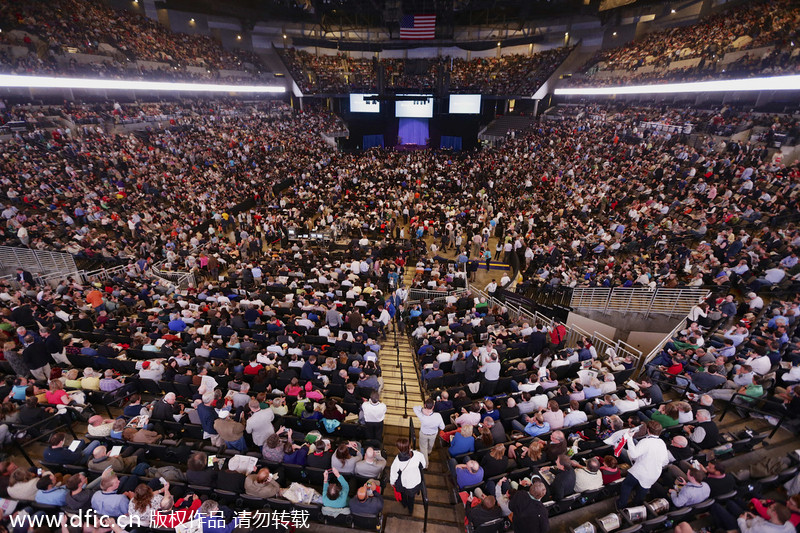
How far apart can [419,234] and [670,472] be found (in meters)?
13.5

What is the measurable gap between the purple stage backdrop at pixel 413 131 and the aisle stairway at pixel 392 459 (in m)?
38.7

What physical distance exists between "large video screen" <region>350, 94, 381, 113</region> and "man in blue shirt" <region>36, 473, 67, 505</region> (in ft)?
138

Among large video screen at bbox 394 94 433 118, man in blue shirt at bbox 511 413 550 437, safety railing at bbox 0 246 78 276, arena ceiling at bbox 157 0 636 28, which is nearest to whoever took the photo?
man in blue shirt at bbox 511 413 550 437

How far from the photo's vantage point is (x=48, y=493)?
4578 mm

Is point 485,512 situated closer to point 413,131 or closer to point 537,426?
point 537,426

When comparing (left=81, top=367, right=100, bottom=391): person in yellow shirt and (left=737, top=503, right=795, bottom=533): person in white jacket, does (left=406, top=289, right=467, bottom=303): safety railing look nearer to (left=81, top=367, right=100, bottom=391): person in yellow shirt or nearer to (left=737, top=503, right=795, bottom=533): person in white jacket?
(left=81, top=367, right=100, bottom=391): person in yellow shirt

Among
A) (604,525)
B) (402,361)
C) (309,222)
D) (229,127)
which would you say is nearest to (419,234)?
(309,222)

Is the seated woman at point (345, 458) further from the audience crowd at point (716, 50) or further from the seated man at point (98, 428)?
the audience crowd at point (716, 50)

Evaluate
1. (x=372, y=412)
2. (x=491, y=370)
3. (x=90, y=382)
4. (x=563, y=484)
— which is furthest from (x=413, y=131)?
(x=563, y=484)

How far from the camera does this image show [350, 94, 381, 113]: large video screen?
4103 centimetres

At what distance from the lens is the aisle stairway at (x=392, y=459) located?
16.7 ft

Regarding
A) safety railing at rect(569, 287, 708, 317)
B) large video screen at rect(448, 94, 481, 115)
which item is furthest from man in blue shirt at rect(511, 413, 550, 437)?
large video screen at rect(448, 94, 481, 115)

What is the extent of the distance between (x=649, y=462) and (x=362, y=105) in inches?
1692

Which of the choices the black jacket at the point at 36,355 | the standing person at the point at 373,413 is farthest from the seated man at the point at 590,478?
the black jacket at the point at 36,355
